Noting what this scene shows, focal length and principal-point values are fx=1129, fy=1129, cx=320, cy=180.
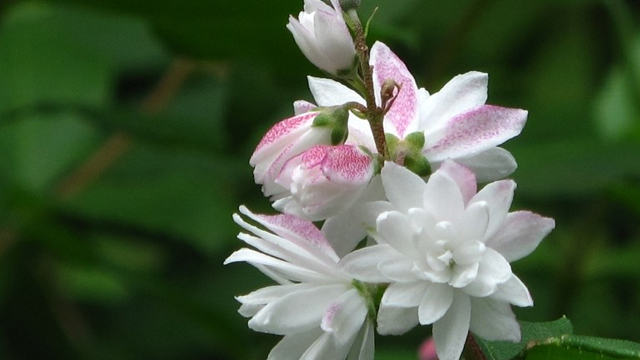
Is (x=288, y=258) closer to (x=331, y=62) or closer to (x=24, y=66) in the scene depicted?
(x=331, y=62)

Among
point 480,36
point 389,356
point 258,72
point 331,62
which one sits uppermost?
point 331,62

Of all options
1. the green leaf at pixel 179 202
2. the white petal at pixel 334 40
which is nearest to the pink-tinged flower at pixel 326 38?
the white petal at pixel 334 40

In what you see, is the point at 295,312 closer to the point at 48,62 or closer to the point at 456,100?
the point at 456,100

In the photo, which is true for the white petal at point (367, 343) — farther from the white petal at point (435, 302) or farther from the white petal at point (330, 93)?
the white petal at point (330, 93)

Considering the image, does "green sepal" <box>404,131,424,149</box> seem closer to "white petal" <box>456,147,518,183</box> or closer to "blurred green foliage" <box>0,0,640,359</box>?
"white petal" <box>456,147,518,183</box>

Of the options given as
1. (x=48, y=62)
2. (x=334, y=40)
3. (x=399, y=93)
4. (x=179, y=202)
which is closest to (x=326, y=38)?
(x=334, y=40)

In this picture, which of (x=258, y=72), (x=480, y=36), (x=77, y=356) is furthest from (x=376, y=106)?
(x=480, y=36)

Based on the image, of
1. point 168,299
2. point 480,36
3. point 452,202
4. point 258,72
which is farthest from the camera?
point 480,36
